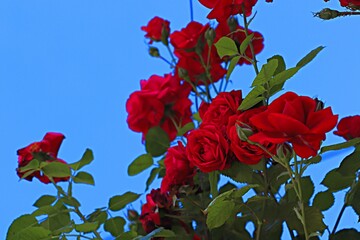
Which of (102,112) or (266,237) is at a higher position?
(102,112)

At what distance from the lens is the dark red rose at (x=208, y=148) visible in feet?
1.61

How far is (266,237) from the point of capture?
0.56 meters

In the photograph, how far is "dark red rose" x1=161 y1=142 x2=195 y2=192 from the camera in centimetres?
59

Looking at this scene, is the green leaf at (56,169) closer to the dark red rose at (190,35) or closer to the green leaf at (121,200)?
the green leaf at (121,200)

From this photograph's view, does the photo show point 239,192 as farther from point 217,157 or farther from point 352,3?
point 352,3

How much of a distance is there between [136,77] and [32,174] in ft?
3.54

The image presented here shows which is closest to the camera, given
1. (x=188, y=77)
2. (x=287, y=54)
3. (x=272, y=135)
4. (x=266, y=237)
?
(x=272, y=135)

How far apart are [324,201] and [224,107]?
128 mm

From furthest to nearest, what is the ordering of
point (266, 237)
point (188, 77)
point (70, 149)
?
point (70, 149) < point (188, 77) < point (266, 237)

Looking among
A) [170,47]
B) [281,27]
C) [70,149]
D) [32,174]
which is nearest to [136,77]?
[70,149]

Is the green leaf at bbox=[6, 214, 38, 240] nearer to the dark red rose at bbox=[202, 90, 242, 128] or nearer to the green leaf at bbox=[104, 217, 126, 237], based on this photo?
the green leaf at bbox=[104, 217, 126, 237]

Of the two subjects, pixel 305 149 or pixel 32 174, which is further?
pixel 32 174

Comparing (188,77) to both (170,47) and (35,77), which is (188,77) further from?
(35,77)

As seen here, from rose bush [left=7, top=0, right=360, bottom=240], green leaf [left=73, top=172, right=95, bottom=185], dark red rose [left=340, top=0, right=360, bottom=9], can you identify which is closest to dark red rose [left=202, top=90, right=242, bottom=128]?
rose bush [left=7, top=0, right=360, bottom=240]
